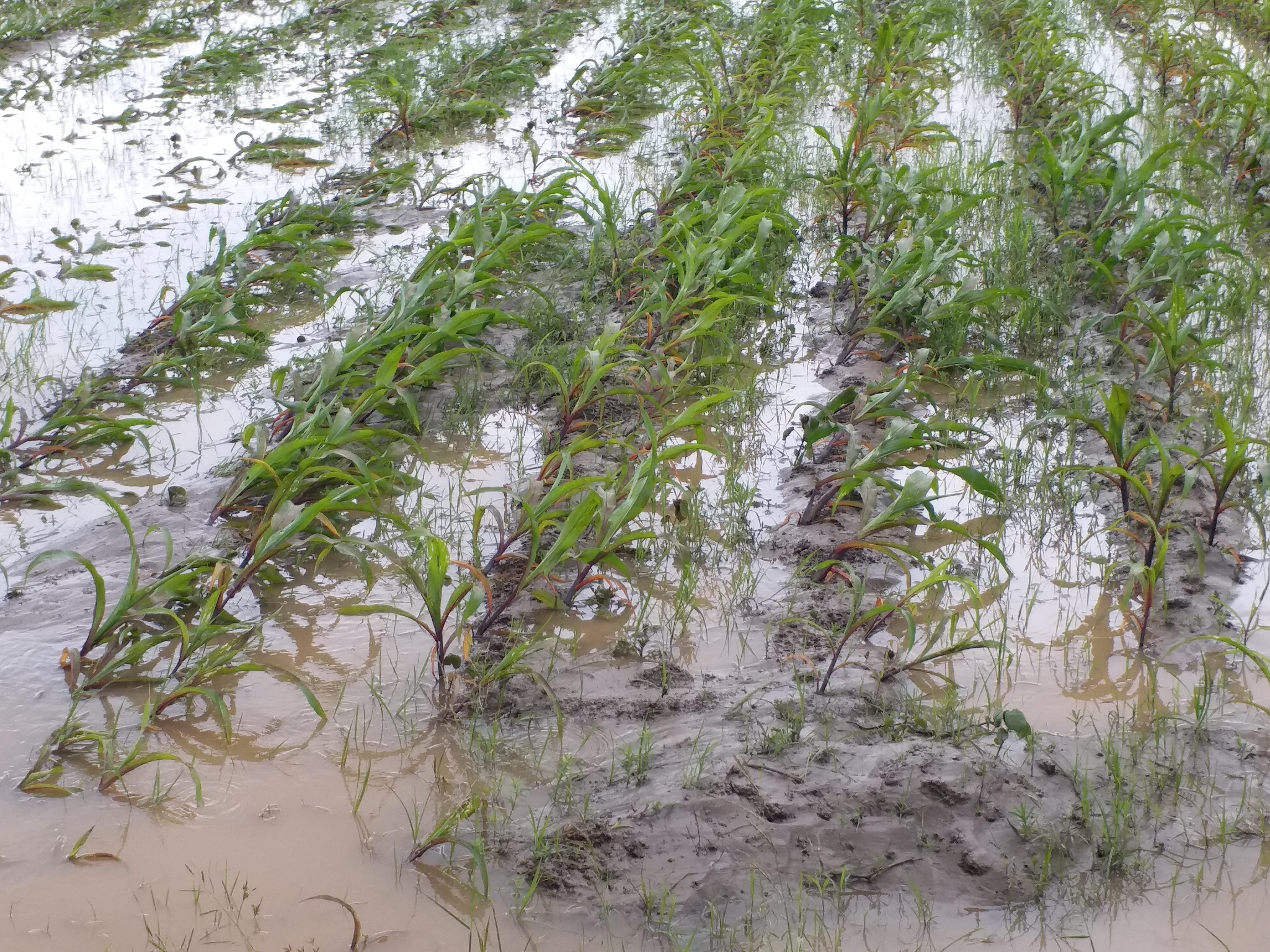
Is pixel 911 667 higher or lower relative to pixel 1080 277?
lower

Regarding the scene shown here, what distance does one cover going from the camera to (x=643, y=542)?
3.01 meters

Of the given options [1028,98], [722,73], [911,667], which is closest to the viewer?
[911,667]

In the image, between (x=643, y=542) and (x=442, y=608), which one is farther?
(x=643, y=542)

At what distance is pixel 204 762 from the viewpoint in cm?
224

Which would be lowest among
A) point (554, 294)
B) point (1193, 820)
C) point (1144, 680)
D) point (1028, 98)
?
point (1193, 820)

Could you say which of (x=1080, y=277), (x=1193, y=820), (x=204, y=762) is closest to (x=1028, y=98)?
(x=1080, y=277)

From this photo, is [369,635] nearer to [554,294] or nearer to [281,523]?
[281,523]

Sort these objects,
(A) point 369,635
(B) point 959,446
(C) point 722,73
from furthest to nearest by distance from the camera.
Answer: (C) point 722,73, (B) point 959,446, (A) point 369,635

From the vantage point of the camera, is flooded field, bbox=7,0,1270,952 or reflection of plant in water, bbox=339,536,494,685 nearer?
flooded field, bbox=7,0,1270,952

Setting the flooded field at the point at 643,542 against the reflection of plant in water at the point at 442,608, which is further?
the reflection of plant in water at the point at 442,608

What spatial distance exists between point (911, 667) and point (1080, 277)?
2662 millimetres

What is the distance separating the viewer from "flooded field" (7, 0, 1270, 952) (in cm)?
199

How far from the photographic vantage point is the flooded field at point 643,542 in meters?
1.99

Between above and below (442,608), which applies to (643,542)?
above
